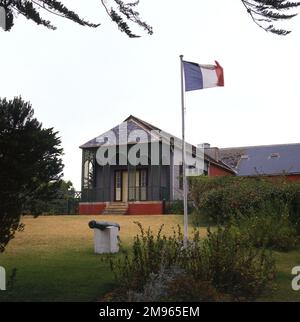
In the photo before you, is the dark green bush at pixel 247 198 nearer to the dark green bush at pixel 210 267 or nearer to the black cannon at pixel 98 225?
the black cannon at pixel 98 225

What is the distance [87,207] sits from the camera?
105 feet

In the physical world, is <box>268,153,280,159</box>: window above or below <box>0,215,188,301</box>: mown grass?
above

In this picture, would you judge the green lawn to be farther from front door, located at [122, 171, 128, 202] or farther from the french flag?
front door, located at [122, 171, 128, 202]

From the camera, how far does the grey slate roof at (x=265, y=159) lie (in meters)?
42.6

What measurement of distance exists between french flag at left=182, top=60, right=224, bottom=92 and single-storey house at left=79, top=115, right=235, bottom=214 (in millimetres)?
17978

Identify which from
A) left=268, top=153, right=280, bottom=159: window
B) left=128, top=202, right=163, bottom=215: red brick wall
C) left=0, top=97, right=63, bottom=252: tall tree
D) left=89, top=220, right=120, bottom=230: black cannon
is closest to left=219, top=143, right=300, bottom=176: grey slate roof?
left=268, top=153, right=280, bottom=159: window

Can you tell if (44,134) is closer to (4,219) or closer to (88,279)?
(4,219)

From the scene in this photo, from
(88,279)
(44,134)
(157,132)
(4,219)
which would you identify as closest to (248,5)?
(44,134)

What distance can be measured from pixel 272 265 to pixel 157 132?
2351cm

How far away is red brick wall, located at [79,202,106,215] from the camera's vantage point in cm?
3150

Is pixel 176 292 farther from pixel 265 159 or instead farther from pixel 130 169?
pixel 265 159
